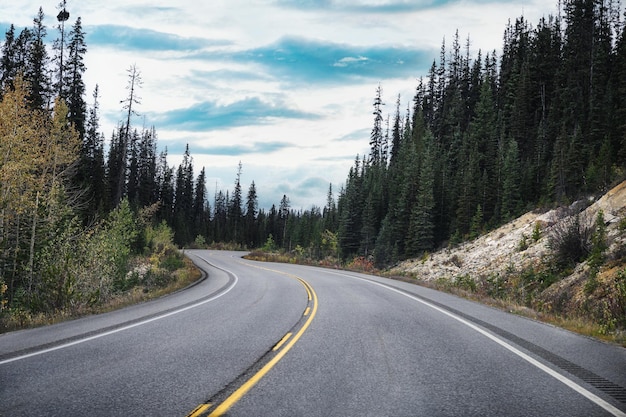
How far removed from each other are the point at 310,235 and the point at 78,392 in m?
86.6

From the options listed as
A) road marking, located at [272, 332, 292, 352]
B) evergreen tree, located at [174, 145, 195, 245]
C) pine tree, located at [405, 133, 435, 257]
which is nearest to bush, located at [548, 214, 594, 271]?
road marking, located at [272, 332, 292, 352]

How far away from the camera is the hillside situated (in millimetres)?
12673

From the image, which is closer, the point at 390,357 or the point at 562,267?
the point at 390,357

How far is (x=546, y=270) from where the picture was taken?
20.1 metres

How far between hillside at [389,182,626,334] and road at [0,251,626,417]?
12.7ft

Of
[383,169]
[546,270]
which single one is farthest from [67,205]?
[383,169]

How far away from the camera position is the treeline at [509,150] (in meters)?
40.2

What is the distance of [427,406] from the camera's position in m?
4.34

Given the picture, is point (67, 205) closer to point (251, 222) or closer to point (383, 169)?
point (383, 169)

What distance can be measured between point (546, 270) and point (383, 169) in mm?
56965

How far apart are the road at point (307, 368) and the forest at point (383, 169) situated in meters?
6.33

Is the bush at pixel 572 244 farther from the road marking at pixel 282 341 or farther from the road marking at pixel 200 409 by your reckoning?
the road marking at pixel 200 409

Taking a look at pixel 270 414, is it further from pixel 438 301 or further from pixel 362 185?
pixel 362 185

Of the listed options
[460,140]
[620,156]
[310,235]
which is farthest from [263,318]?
[310,235]
